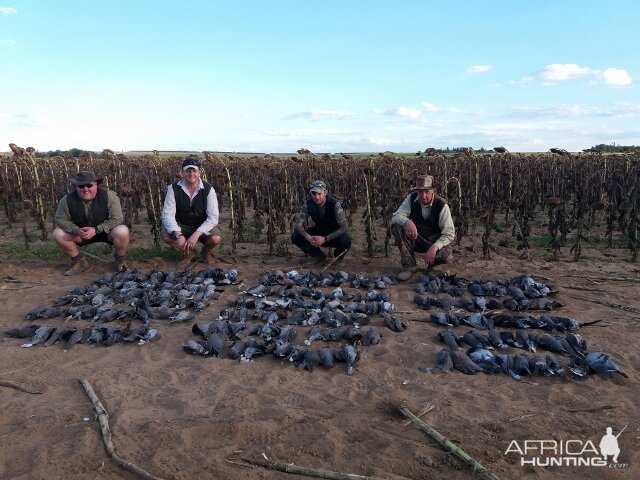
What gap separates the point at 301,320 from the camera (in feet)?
20.4

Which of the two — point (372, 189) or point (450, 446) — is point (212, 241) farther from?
point (372, 189)

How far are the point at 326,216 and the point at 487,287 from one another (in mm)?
3225

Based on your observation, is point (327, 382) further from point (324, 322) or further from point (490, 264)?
point (490, 264)

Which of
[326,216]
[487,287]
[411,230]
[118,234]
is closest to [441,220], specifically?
[411,230]

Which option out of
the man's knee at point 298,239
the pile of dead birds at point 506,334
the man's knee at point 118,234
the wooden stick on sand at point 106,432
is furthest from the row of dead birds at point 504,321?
the man's knee at point 118,234

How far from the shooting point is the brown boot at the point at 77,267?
8727 millimetres

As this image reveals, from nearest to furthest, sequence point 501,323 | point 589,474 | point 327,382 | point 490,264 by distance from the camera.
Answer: point 589,474 < point 327,382 < point 501,323 < point 490,264

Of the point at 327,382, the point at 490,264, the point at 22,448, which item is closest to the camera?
the point at 22,448

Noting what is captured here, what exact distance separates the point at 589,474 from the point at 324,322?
3434 mm

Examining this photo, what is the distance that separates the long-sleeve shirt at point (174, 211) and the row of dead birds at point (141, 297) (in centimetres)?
96

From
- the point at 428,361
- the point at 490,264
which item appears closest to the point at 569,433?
the point at 428,361

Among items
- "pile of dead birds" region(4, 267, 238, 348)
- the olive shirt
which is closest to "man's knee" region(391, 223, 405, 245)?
"pile of dead birds" region(4, 267, 238, 348)

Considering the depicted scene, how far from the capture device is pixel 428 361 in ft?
16.9

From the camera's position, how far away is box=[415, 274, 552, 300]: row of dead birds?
7035 mm
